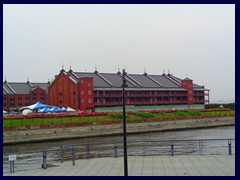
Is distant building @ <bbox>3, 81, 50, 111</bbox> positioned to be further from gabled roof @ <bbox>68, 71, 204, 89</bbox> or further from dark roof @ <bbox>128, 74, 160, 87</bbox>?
dark roof @ <bbox>128, 74, 160, 87</bbox>

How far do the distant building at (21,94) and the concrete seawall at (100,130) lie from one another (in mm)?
50306

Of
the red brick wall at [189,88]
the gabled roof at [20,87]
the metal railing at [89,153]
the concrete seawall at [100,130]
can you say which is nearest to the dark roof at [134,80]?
the red brick wall at [189,88]

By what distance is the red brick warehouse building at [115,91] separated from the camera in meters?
75.9

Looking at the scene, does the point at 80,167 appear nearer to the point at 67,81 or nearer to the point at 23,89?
the point at 67,81

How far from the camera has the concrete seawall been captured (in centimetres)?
3812

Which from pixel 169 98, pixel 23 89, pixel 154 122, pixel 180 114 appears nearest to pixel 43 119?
pixel 154 122

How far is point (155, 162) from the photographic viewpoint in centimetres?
1702

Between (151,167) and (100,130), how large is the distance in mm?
29963

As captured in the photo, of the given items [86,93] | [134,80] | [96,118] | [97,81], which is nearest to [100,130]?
[96,118]

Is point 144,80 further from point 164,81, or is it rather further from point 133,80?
point 164,81

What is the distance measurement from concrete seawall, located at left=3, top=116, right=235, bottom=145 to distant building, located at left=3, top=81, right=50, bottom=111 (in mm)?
50306

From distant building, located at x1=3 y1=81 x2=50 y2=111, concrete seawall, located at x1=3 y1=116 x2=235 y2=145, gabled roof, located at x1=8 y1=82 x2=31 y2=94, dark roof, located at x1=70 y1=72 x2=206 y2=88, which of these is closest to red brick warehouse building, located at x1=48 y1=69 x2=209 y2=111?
dark roof, located at x1=70 y1=72 x2=206 y2=88

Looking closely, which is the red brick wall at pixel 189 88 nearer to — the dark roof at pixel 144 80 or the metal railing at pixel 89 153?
the dark roof at pixel 144 80

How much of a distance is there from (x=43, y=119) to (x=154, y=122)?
16.9m
